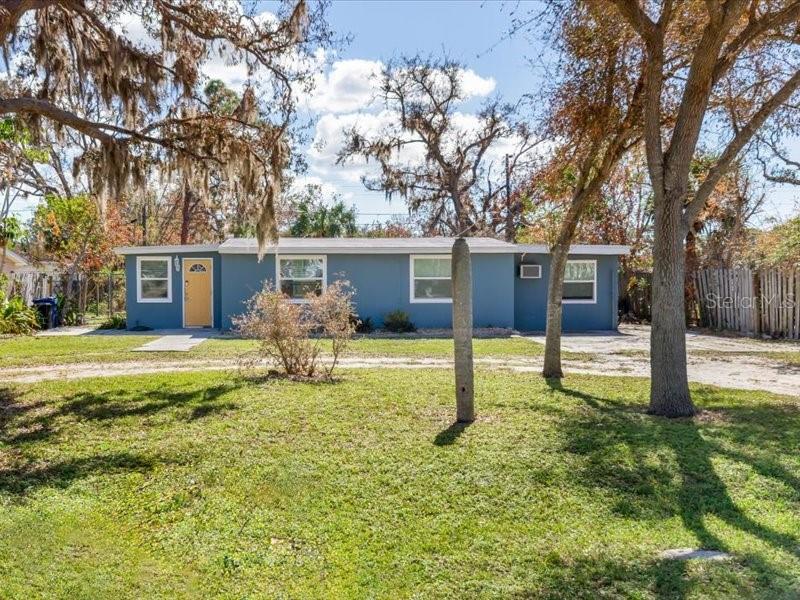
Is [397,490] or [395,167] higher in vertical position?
[395,167]

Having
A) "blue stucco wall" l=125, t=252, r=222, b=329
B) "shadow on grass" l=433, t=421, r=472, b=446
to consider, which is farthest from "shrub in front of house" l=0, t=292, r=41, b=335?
"shadow on grass" l=433, t=421, r=472, b=446

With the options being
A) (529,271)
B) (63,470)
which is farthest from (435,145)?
(63,470)

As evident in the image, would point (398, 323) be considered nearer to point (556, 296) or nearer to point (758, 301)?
point (556, 296)

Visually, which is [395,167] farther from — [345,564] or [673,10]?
[345,564]

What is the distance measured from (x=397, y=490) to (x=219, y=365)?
616 cm

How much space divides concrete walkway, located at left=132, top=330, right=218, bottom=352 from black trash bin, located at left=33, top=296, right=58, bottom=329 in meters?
4.95

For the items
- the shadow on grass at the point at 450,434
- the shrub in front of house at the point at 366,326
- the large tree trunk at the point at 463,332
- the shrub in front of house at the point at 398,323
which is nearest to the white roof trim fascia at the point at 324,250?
the shrub in front of house at the point at 398,323

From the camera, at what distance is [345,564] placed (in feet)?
10.2

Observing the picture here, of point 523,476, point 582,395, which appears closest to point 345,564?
point 523,476

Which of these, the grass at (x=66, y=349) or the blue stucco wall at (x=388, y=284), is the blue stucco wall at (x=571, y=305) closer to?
the blue stucco wall at (x=388, y=284)

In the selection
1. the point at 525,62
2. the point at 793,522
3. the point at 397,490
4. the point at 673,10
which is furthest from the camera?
the point at 525,62

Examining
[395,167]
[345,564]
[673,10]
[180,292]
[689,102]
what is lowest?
[345,564]

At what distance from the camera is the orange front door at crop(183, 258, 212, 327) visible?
16.4 meters

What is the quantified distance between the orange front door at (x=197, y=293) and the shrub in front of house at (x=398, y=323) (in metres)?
5.01
